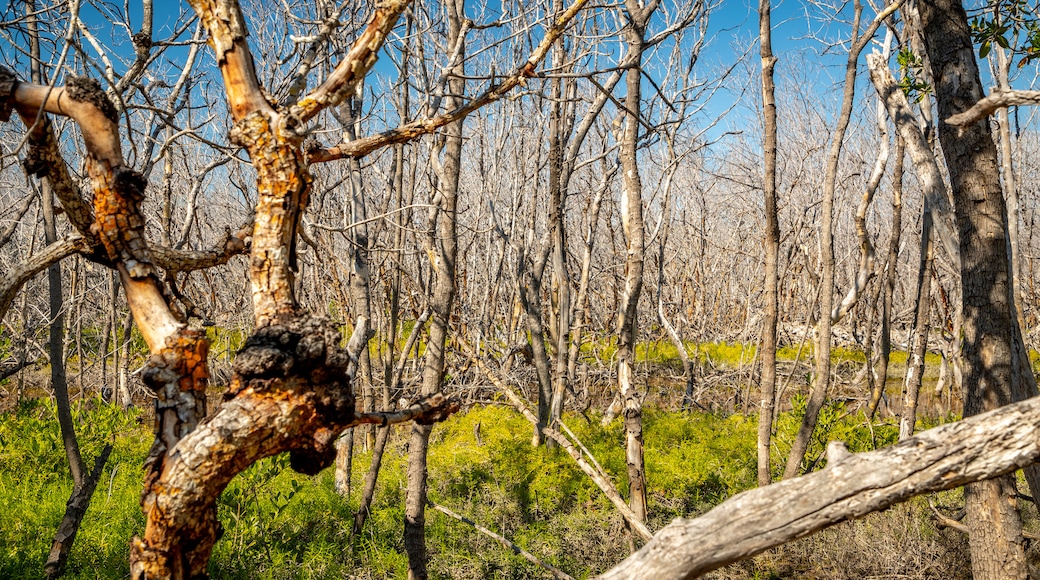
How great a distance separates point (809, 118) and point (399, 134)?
1142 centimetres

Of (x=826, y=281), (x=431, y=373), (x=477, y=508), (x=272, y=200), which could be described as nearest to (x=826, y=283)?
(x=826, y=281)

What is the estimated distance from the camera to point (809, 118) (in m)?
11.6

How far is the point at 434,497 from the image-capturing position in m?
5.62

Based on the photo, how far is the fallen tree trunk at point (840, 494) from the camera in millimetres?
1186

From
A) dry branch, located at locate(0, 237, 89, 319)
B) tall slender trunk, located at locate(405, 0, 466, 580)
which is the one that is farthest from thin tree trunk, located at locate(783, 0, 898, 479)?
dry branch, located at locate(0, 237, 89, 319)

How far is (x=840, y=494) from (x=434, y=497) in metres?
4.80

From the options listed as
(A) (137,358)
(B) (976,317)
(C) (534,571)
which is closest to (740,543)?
(B) (976,317)

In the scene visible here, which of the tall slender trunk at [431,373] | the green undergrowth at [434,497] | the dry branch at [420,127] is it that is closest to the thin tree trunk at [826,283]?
the green undergrowth at [434,497]

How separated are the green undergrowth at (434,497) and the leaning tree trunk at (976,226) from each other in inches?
110

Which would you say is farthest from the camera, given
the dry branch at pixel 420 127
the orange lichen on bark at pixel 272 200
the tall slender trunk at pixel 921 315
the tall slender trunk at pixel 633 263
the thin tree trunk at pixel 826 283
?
the tall slender trunk at pixel 921 315

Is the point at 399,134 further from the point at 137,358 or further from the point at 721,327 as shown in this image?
the point at 721,327

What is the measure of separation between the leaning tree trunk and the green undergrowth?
279 centimetres

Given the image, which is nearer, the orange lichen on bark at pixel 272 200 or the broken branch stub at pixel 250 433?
the broken branch stub at pixel 250 433

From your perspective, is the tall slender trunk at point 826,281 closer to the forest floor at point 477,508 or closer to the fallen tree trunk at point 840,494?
the forest floor at point 477,508
